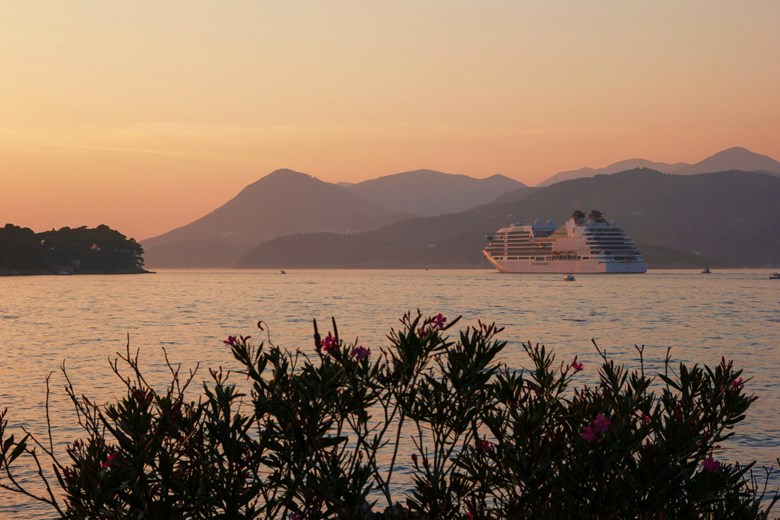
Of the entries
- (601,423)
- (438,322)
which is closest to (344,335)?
(438,322)

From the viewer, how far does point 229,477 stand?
21.9 ft

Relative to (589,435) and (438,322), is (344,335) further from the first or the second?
(589,435)

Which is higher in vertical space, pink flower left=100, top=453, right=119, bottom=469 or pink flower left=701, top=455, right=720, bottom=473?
pink flower left=100, top=453, right=119, bottom=469

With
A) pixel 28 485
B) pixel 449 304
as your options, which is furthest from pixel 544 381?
pixel 449 304

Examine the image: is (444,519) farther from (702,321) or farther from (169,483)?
(702,321)

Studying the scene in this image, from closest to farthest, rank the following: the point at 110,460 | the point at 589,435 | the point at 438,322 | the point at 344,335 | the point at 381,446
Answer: the point at 589,435 < the point at 110,460 < the point at 381,446 < the point at 438,322 < the point at 344,335

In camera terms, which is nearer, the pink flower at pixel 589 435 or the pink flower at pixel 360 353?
the pink flower at pixel 589 435

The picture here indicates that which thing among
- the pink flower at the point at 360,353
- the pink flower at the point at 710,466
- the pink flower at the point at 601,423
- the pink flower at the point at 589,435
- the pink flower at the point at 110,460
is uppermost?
the pink flower at the point at 360,353

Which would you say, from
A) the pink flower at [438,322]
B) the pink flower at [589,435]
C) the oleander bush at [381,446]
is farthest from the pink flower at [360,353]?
the pink flower at [589,435]

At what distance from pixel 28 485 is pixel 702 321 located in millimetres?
57300

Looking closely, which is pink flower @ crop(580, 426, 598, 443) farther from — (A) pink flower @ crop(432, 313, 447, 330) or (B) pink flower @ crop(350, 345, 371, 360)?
(B) pink flower @ crop(350, 345, 371, 360)

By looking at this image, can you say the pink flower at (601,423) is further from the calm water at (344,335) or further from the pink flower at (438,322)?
the calm water at (344,335)

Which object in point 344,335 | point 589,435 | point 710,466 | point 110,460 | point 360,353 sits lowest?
point 344,335

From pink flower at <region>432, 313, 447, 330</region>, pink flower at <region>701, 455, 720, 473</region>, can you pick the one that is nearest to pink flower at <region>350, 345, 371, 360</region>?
pink flower at <region>432, 313, 447, 330</region>
